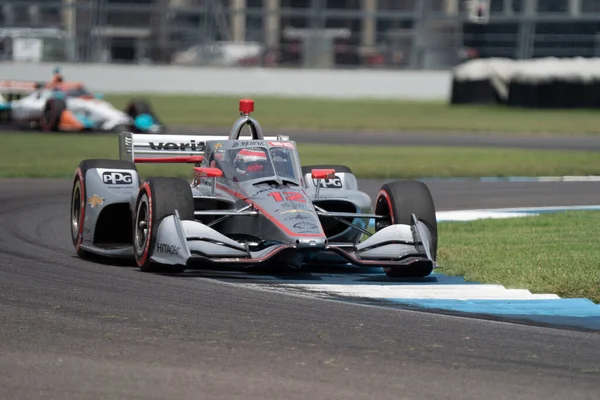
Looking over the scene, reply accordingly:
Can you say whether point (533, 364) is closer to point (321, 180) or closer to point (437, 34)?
point (321, 180)

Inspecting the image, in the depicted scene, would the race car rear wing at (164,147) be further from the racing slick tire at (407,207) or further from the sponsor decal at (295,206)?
the sponsor decal at (295,206)

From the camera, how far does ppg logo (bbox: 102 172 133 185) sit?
36.8ft

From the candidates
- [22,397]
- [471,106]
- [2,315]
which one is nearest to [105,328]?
[2,315]

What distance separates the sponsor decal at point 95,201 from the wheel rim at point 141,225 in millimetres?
822

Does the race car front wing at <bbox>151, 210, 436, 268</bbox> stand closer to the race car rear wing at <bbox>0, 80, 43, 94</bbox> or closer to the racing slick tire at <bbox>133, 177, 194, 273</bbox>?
the racing slick tire at <bbox>133, 177, 194, 273</bbox>

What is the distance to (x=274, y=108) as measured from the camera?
1522 inches

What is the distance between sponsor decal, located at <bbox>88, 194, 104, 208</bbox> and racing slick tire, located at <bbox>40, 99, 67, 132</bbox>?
1760 cm

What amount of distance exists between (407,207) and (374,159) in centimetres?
1253

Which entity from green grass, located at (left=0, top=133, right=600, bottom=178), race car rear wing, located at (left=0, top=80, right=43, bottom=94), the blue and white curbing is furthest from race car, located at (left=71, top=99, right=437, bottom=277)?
race car rear wing, located at (left=0, top=80, right=43, bottom=94)

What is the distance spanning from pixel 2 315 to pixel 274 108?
31.1 meters

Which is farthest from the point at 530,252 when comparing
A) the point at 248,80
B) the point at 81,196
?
the point at 248,80

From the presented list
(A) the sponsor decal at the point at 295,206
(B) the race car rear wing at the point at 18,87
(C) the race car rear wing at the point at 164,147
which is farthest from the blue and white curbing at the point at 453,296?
(B) the race car rear wing at the point at 18,87

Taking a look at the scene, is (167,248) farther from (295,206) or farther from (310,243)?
(310,243)

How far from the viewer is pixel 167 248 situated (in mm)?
9711
